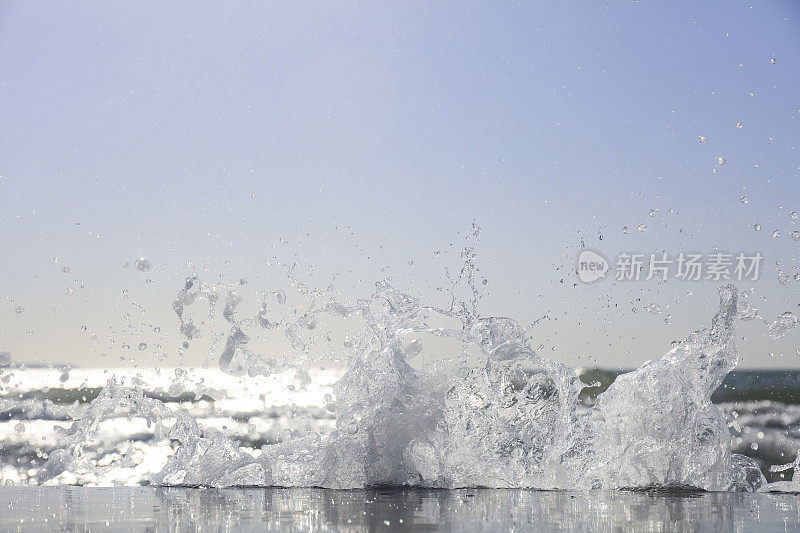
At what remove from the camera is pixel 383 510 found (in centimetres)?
359

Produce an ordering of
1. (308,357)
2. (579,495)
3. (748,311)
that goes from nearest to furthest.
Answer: (579,495)
(748,311)
(308,357)

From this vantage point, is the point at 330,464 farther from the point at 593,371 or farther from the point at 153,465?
the point at 593,371

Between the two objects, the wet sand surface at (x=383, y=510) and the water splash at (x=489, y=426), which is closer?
the wet sand surface at (x=383, y=510)

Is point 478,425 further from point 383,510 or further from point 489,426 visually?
point 383,510

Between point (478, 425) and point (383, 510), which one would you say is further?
point (478, 425)

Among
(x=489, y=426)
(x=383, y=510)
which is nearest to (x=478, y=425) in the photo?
(x=489, y=426)

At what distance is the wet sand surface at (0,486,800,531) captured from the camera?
3.04 meters

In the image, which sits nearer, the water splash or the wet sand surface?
the wet sand surface

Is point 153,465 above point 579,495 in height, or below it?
below

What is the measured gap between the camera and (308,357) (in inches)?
257

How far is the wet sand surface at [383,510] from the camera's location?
3.04m

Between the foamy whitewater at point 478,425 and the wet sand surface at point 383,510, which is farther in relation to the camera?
the foamy whitewater at point 478,425

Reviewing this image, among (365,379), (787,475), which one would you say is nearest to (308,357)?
(365,379)

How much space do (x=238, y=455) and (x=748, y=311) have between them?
362cm
